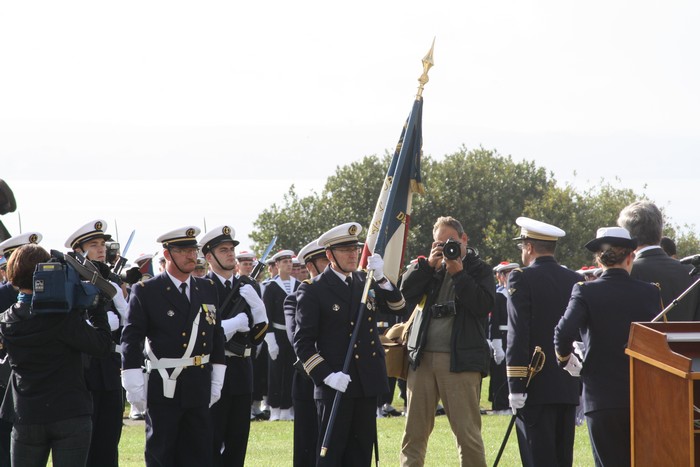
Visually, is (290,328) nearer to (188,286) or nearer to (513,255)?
(188,286)

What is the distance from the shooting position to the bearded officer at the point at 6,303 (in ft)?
26.2

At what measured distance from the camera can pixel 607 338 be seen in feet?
23.0

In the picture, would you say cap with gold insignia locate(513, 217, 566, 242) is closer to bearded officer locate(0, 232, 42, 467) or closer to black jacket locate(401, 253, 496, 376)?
black jacket locate(401, 253, 496, 376)

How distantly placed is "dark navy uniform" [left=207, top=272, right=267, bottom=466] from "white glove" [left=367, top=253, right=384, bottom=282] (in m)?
1.41

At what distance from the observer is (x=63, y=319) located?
6.51 m

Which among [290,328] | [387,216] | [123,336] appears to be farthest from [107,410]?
[387,216]

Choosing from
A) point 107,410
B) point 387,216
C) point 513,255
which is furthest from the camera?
point 513,255

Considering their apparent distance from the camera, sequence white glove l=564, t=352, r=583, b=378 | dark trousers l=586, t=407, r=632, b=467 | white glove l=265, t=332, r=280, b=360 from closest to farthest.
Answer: dark trousers l=586, t=407, r=632, b=467 → white glove l=564, t=352, r=583, b=378 → white glove l=265, t=332, r=280, b=360

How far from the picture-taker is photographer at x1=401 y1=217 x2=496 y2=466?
29.0 ft

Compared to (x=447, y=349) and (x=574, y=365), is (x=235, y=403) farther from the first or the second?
(x=574, y=365)

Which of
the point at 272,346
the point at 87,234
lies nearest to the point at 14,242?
the point at 87,234

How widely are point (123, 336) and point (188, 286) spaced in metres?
0.63

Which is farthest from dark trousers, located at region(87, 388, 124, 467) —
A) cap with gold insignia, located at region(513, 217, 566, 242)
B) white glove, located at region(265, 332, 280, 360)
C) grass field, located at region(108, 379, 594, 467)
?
white glove, located at region(265, 332, 280, 360)

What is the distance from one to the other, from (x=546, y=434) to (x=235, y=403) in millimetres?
2794
